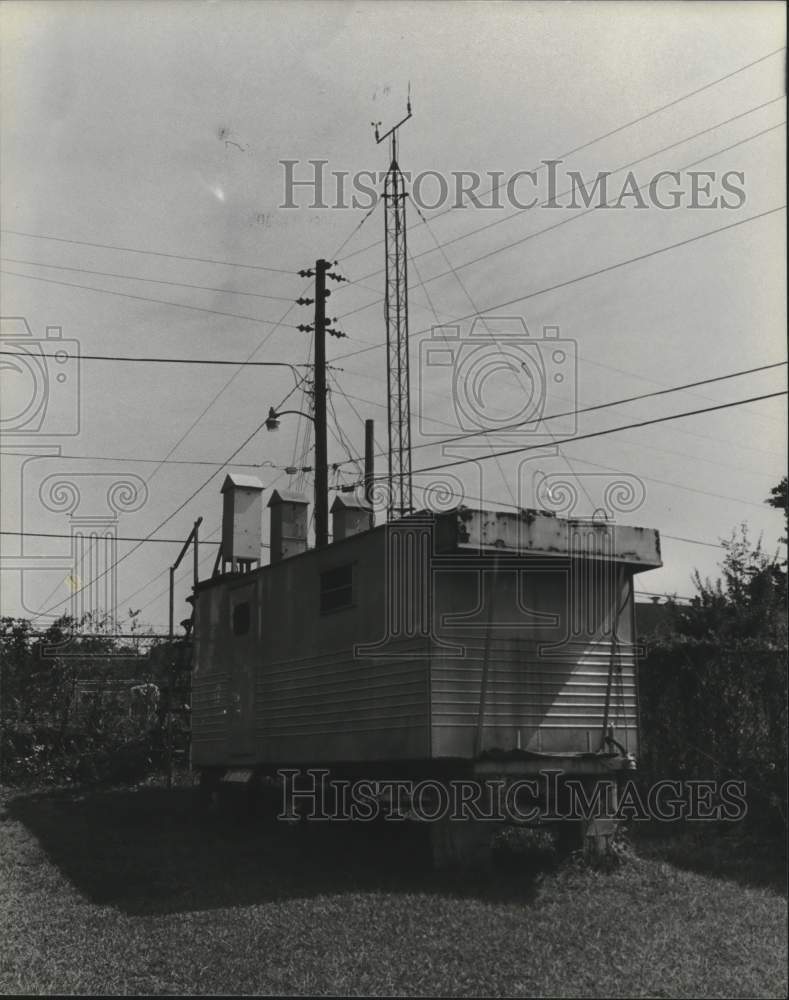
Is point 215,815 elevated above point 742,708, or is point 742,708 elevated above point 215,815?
point 742,708

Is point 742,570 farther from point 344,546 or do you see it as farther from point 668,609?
point 344,546

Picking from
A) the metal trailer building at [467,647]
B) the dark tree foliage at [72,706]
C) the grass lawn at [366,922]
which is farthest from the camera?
the dark tree foliage at [72,706]

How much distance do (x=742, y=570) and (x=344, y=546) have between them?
6431 mm

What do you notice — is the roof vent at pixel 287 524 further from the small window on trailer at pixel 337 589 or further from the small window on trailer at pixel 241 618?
the small window on trailer at pixel 337 589

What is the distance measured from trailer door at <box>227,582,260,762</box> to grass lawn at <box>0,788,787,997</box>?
5.08ft

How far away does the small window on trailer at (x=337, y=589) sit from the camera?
39.9 ft

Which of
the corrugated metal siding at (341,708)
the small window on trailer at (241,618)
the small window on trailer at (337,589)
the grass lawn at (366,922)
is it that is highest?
the small window on trailer at (337,589)

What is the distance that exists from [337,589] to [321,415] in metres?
8.08

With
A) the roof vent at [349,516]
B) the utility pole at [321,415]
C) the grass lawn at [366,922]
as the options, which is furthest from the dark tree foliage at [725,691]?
the utility pole at [321,415]

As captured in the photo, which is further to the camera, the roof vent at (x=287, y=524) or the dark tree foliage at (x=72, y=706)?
the dark tree foliage at (x=72, y=706)

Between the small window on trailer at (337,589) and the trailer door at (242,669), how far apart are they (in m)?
1.76

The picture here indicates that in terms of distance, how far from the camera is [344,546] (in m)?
12.2

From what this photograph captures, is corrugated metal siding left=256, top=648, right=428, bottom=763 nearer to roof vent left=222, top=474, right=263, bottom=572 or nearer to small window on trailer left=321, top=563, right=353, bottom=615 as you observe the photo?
small window on trailer left=321, top=563, right=353, bottom=615

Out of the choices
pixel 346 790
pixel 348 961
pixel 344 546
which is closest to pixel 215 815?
pixel 346 790
